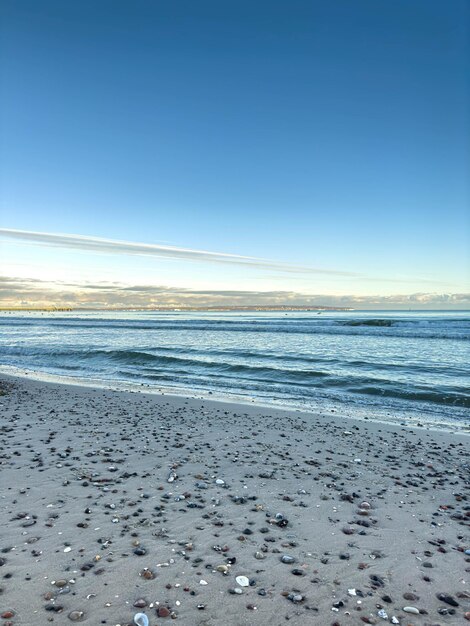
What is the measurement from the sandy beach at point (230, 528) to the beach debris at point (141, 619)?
38 millimetres

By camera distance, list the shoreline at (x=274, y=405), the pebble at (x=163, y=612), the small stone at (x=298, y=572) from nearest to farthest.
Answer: the pebble at (x=163, y=612) < the small stone at (x=298, y=572) < the shoreline at (x=274, y=405)

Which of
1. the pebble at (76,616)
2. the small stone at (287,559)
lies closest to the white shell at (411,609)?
the small stone at (287,559)

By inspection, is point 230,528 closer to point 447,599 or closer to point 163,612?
point 163,612

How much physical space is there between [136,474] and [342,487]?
141 inches

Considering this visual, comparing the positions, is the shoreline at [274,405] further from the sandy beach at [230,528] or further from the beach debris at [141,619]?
the beach debris at [141,619]

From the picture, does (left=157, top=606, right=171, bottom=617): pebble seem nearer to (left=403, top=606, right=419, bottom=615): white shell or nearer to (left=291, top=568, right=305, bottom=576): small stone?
(left=291, top=568, right=305, bottom=576): small stone

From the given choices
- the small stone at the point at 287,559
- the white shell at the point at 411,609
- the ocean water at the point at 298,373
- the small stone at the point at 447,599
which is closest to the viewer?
the white shell at the point at 411,609

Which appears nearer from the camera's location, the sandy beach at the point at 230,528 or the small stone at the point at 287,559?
the sandy beach at the point at 230,528

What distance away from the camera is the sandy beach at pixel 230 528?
3822 millimetres

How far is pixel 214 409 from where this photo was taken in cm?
1296

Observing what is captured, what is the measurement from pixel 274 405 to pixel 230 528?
922cm

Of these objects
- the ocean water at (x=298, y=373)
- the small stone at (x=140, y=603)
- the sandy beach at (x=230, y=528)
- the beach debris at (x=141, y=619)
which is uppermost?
the beach debris at (x=141, y=619)

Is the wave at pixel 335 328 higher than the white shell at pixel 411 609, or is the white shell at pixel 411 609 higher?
the white shell at pixel 411 609

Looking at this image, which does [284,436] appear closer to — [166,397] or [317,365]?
[166,397]
